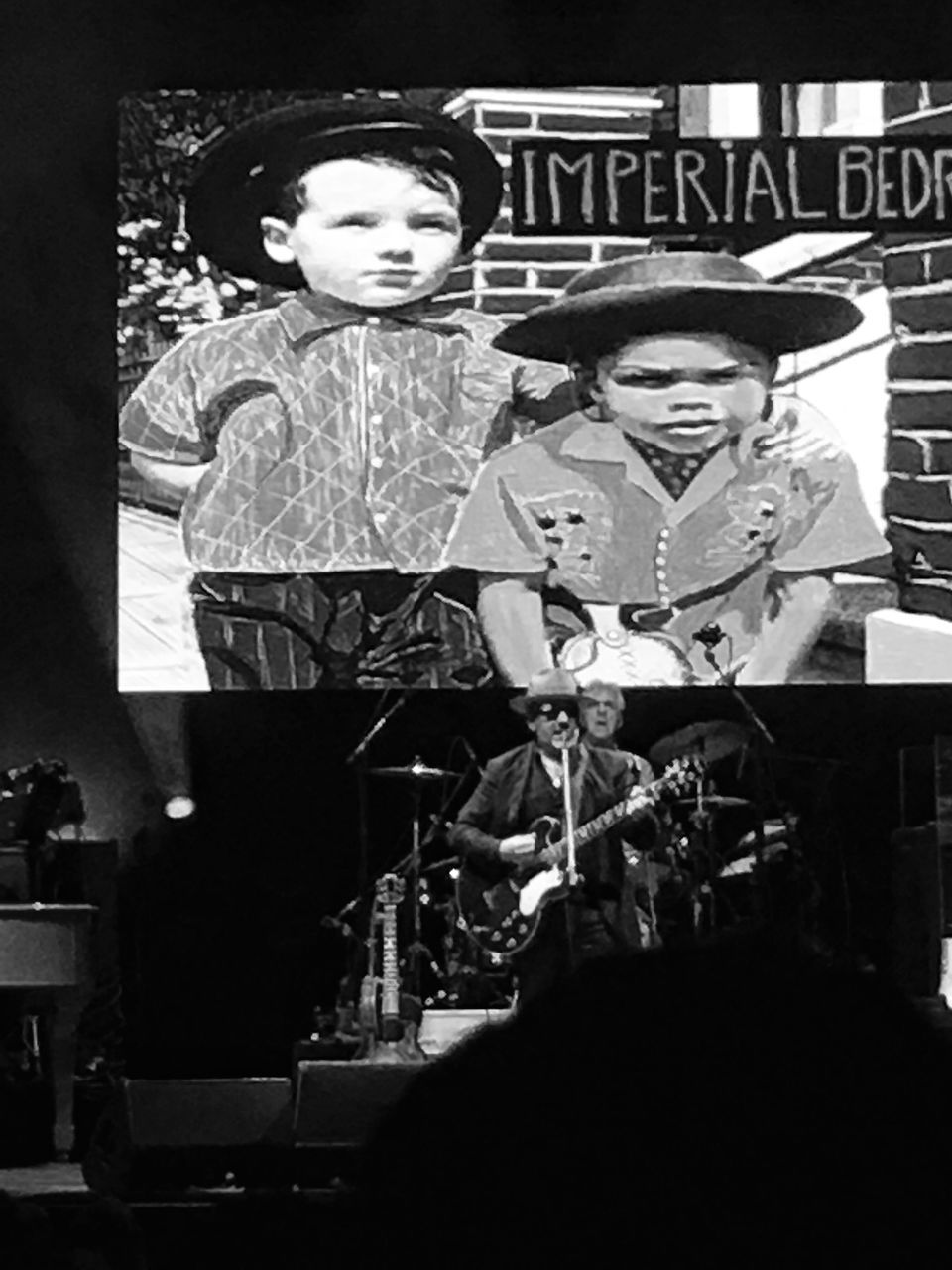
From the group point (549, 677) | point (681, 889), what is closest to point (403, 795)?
point (549, 677)

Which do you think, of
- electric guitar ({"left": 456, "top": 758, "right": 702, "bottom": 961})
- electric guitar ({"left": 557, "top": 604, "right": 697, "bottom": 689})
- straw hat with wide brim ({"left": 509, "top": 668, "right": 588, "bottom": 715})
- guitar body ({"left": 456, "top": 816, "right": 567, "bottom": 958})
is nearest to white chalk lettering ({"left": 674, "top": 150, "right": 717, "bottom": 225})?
electric guitar ({"left": 557, "top": 604, "right": 697, "bottom": 689})

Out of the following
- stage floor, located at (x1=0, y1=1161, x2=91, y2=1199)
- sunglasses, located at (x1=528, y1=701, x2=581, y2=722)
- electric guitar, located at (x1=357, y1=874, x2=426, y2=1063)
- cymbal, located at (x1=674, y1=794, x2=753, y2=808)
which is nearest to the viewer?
stage floor, located at (x1=0, y1=1161, x2=91, y2=1199)

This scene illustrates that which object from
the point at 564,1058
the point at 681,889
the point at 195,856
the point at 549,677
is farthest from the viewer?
the point at 195,856

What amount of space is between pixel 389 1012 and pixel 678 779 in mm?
992

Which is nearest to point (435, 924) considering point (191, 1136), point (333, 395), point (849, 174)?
point (191, 1136)

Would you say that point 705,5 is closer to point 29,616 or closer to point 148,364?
point 148,364

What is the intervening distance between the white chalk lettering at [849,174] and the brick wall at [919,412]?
125mm

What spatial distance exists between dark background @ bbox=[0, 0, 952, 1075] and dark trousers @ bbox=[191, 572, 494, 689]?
0.59 feet

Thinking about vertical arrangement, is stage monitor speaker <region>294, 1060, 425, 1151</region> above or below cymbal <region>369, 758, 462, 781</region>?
below

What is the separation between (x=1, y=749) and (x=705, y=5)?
3.14m

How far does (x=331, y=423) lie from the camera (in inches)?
273

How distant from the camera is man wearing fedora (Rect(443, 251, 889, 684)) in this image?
6.79 metres

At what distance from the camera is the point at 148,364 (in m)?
6.90

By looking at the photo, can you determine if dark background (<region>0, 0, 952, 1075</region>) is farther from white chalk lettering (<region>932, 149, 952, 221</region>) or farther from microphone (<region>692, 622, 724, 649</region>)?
white chalk lettering (<region>932, 149, 952, 221</region>)
